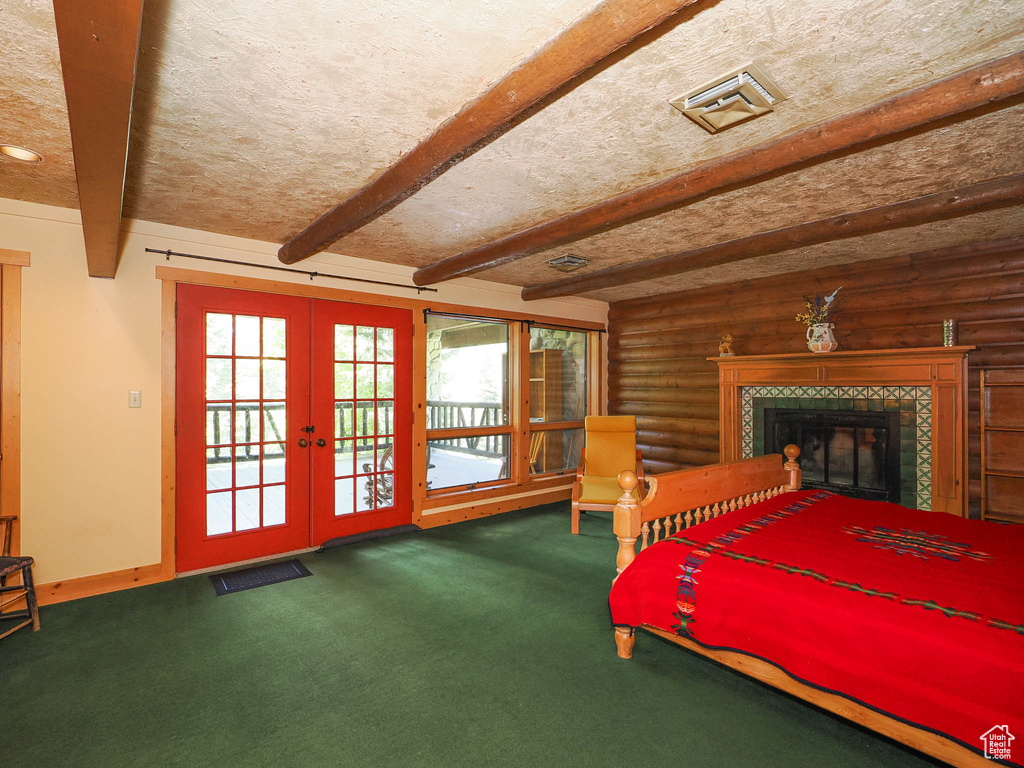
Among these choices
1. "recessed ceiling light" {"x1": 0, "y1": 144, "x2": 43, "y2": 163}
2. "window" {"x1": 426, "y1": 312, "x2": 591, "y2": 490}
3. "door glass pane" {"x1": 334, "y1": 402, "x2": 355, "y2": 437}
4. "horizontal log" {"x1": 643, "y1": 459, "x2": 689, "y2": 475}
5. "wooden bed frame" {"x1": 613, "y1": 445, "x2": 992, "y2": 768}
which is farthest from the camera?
"horizontal log" {"x1": 643, "y1": 459, "x2": 689, "y2": 475}

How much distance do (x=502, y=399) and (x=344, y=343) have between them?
2.20 m

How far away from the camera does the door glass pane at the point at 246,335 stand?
380cm

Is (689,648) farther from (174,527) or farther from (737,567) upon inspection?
(174,527)

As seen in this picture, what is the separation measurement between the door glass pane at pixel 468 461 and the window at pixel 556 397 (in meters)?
0.43

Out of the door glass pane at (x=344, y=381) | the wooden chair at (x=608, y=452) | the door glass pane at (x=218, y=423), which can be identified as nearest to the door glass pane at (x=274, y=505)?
the door glass pane at (x=218, y=423)

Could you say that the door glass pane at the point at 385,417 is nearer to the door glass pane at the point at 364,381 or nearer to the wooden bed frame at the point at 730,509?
the door glass pane at the point at 364,381

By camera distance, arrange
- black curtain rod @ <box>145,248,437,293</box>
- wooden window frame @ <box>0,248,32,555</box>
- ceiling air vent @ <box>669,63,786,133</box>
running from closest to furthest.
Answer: ceiling air vent @ <box>669,63,786,133</box>, wooden window frame @ <box>0,248,32,555</box>, black curtain rod @ <box>145,248,437,293</box>

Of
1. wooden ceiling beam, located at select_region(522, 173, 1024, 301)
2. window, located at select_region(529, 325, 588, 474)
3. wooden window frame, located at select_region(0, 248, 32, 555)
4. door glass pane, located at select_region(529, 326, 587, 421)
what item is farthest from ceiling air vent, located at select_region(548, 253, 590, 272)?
wooden window frame, located at select_region(0, 248, 32, 555)

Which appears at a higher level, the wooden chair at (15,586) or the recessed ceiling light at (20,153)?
the recessed ceiling light at (20,153)

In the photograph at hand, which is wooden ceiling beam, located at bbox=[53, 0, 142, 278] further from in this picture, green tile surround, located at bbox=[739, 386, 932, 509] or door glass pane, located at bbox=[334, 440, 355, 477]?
green tile surround, located at bbox=[739, 386, 932, 509]

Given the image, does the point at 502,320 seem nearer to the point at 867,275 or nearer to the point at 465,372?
the point at 465,372

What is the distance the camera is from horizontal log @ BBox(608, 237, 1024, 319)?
379 cm

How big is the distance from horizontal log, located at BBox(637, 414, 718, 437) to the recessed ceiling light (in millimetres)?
5746

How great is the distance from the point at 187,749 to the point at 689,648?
219cm
